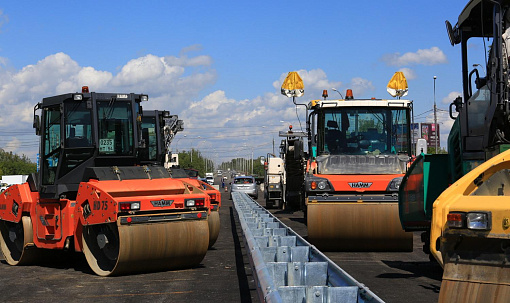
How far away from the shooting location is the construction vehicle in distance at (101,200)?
1168 cm

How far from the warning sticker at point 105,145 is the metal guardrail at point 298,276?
12.9 feet

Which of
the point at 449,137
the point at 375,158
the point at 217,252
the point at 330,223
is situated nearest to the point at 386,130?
the point at 375,158

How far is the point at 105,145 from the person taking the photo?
44.4 ft

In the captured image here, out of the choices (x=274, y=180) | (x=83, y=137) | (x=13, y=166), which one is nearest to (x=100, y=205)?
(x=83, y=137)

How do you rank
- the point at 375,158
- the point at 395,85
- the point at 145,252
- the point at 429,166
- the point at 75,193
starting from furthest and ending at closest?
1. the point at 395,85
2. the point at 375,158
3. the point at 75,193
4. the point at 145,252
5. the point at 429,166

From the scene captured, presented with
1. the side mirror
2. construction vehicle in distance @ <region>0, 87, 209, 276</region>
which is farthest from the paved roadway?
the side mirror

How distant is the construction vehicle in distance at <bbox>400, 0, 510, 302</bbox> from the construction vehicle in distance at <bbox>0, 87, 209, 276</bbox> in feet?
12.1

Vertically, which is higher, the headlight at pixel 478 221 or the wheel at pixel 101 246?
the headlight at pixel 478 221

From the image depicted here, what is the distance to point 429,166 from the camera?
10.1 metres

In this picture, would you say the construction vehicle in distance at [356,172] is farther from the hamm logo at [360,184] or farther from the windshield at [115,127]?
the windshield at [115,127]

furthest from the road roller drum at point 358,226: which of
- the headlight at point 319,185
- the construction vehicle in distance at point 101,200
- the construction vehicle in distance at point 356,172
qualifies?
the construction vehicle in distance at point 101,200

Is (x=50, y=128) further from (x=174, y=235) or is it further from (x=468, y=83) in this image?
(x=468, y=83)

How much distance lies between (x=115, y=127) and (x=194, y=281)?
390cm

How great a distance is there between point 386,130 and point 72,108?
740 centimetres
